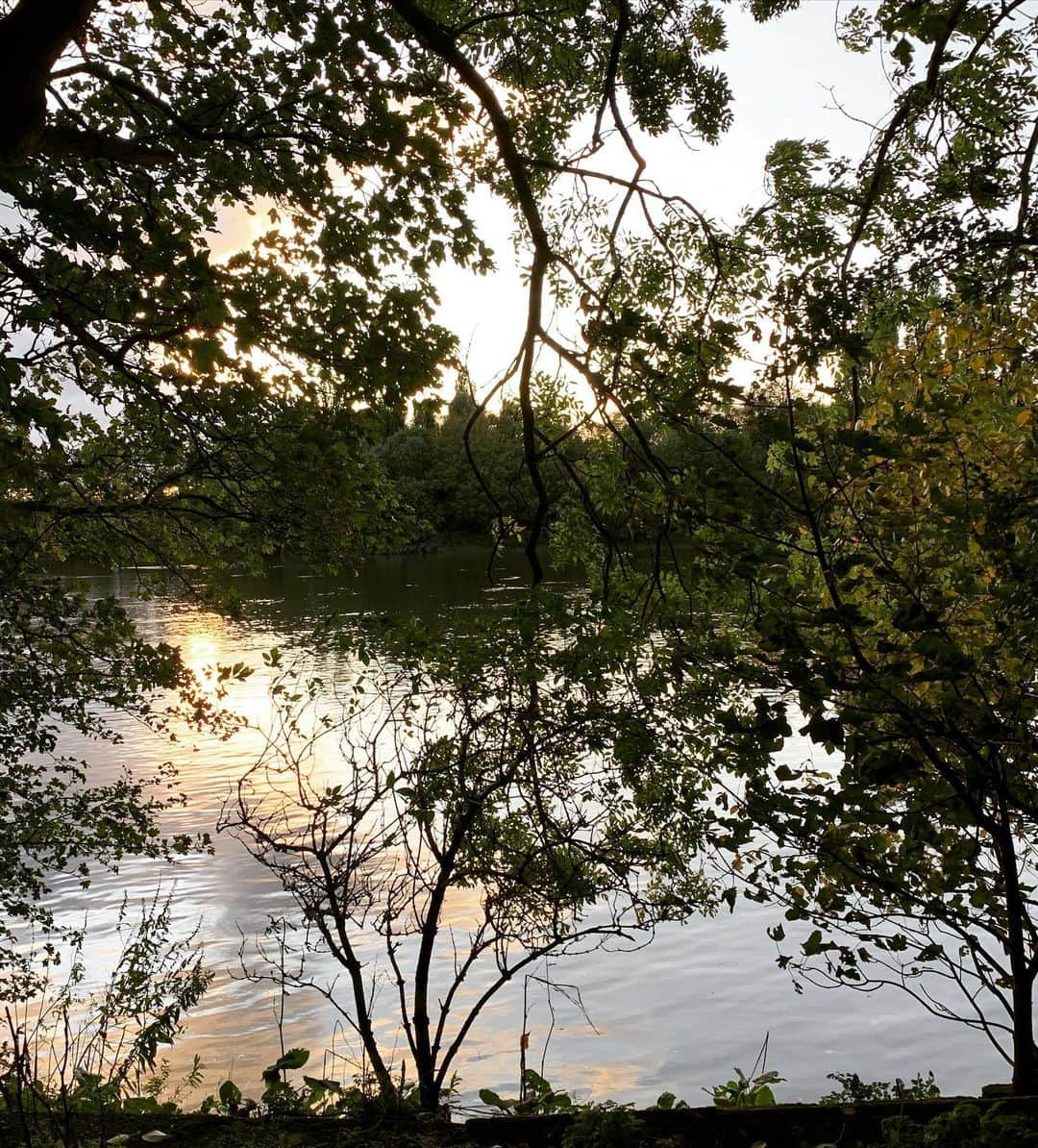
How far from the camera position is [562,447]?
582 centimetres

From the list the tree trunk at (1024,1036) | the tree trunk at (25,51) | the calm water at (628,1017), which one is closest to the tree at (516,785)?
the tree trunk at (1024,1036)

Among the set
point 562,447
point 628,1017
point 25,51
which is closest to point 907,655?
point 562,447

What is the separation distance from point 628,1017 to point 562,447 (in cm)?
835

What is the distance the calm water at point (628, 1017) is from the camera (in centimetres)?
1032

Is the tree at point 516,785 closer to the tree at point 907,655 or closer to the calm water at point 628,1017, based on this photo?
the tree at point 907,655

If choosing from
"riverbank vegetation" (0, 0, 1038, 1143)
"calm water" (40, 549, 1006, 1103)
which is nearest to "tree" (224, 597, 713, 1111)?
"riverbank vegetation" (0, 0, 1038, 1143)

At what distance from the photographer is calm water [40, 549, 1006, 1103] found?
10.3 m

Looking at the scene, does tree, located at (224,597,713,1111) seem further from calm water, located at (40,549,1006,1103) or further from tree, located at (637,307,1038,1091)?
Result: calm water, located at (40,549,1006,1103)

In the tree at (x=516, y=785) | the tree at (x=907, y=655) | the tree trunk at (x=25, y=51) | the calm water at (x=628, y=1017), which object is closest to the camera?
the tree at (x=907, y=655)

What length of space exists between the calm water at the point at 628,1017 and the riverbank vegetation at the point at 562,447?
205 centimetres

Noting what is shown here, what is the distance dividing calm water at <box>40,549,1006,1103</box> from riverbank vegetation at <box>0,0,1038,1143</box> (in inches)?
80.6

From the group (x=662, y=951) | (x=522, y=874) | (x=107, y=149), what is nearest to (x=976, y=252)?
(x=522, y=874)

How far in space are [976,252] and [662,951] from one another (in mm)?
9999

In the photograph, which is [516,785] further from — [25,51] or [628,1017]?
[628,1017]
